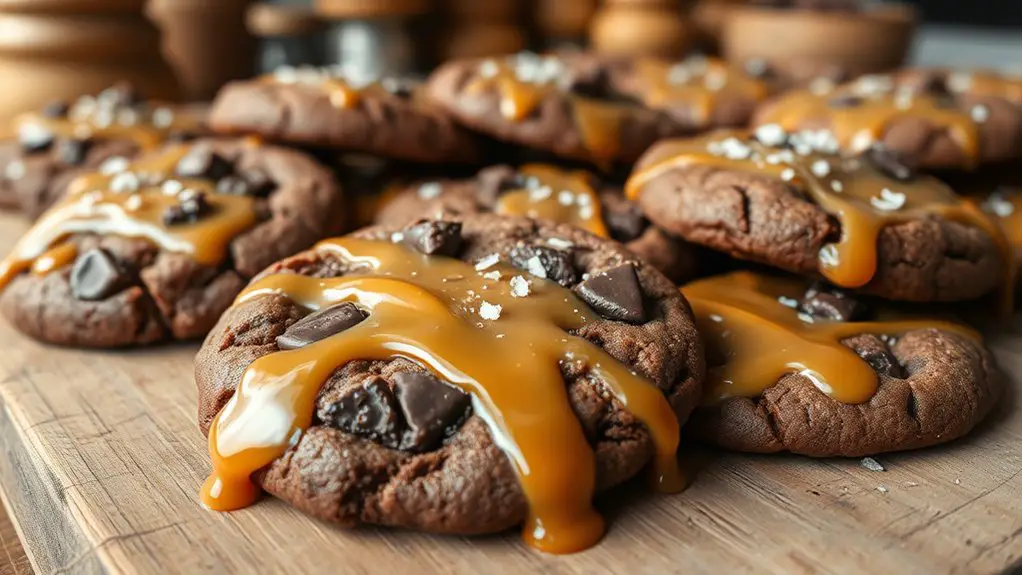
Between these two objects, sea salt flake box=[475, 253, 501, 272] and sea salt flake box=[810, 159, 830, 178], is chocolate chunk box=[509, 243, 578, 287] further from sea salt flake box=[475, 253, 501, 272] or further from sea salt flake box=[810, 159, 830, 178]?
sea salt flake box=[810, 159, 830, 178]

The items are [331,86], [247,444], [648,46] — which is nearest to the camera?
[247,444]

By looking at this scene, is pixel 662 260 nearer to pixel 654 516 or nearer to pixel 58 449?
pixel 654 516

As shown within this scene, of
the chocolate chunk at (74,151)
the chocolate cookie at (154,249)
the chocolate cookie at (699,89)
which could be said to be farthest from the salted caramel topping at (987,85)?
the chocolate chunk at (74,151)

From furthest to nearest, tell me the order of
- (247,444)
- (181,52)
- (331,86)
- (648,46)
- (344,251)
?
(181,52) < (648,46) < (331,86) < (344,251) < (247,444)

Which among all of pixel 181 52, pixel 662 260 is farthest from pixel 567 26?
pixel 662 260

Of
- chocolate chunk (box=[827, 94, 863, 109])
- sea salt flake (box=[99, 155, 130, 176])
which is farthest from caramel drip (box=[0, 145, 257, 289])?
chocolate chunk (box=[827, 94, 863, 109])
